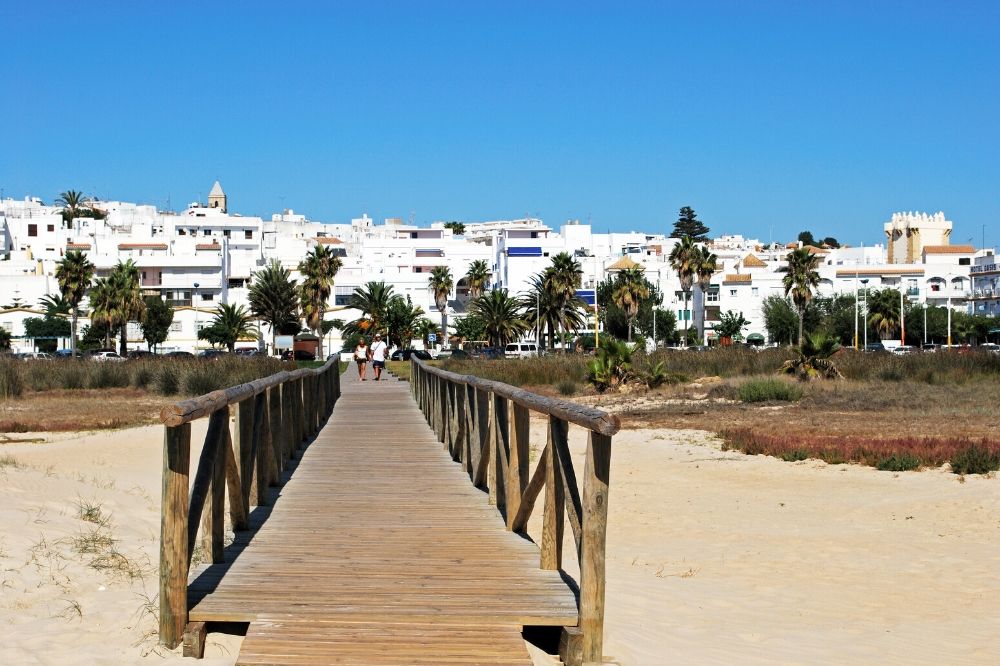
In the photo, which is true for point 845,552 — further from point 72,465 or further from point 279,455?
point 72,465

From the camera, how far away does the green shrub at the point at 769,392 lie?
106 feet

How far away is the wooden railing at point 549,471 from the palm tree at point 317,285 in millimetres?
68356

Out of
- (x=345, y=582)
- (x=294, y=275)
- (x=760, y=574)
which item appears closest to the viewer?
(x=345, y=582)

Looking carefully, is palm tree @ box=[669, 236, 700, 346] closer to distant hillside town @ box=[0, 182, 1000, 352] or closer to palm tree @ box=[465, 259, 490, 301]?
distant hillside town @ box=[0, 182, 1000, 352]

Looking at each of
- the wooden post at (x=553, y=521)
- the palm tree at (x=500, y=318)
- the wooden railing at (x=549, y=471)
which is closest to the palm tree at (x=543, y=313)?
the palm tree at (x=500, y=318)

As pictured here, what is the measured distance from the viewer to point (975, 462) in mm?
16203

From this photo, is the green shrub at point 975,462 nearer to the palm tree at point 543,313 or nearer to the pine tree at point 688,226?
the palm tree at point 543,313

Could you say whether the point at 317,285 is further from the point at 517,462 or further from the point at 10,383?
the point at 517,462

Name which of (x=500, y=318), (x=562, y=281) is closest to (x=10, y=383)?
(x=562, y=281)

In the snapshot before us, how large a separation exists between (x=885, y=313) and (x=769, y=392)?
6230cm

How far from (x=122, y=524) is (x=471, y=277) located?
88671 millimetres

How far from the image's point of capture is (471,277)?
3907 inches

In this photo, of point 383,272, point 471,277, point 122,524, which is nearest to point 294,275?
point 383,272

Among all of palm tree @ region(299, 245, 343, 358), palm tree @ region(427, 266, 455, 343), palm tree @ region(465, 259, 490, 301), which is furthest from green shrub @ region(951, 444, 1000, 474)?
palm tree @ region(465, 259, 490, 301)
